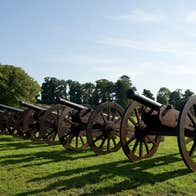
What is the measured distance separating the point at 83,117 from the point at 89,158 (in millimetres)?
2537

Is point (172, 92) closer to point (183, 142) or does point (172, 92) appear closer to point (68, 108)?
point (68, 108)

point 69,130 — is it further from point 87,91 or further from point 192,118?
point 87,91

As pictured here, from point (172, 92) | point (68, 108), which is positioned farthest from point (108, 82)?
point (68, 108)

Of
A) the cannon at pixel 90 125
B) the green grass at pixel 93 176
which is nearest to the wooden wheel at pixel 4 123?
the cannon at pixel 90 125

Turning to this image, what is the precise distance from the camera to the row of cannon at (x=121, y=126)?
802cm

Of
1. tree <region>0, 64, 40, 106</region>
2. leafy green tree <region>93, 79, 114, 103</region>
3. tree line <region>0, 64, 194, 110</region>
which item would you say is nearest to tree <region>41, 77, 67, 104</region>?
tree line <region>0, 64, 194, 110</region>

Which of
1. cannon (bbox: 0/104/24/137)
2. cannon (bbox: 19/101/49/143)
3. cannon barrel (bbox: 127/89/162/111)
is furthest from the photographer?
cannon (bbox: 0/104/24/137)

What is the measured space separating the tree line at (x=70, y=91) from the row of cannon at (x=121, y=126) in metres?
24.9

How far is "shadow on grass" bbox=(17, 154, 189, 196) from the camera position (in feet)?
21.7

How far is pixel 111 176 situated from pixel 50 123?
27.1 ft

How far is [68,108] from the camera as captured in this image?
13.1 m

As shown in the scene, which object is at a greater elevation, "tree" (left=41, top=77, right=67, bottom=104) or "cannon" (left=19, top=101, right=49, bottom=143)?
"tree" (left=41, top=77, right=67, bottom=104)

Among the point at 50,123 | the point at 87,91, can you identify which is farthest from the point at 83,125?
the point at 87,91

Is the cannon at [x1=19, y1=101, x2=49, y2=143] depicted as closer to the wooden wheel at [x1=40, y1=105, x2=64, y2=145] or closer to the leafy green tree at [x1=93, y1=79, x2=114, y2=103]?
the wooden wheel at [x1=40, y1=105, x2=64, y2=145]
